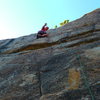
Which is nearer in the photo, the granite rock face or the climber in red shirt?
the granite rock face

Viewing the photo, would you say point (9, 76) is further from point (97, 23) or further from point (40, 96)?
point (97, 23)

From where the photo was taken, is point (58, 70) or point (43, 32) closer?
point (58, 70)

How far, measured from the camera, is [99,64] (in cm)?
904

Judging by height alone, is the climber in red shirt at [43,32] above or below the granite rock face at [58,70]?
above

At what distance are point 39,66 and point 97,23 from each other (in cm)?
545

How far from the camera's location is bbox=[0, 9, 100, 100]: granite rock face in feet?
26.7

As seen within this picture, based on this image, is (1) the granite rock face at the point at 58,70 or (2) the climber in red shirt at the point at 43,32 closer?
(1) the granite rock face at the point at 58,70

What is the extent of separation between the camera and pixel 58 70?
31.8ft

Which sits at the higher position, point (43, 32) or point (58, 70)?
point (43, 32)

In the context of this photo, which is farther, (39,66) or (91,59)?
(39,66)

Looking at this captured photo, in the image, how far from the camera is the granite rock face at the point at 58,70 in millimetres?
8145

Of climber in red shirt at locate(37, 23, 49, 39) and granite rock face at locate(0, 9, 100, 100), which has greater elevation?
climber in red shirt at locate(37, 23, 49, 39)

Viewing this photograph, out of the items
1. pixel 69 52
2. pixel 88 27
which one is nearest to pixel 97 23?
pixel 88 27

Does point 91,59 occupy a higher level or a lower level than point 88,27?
lower
